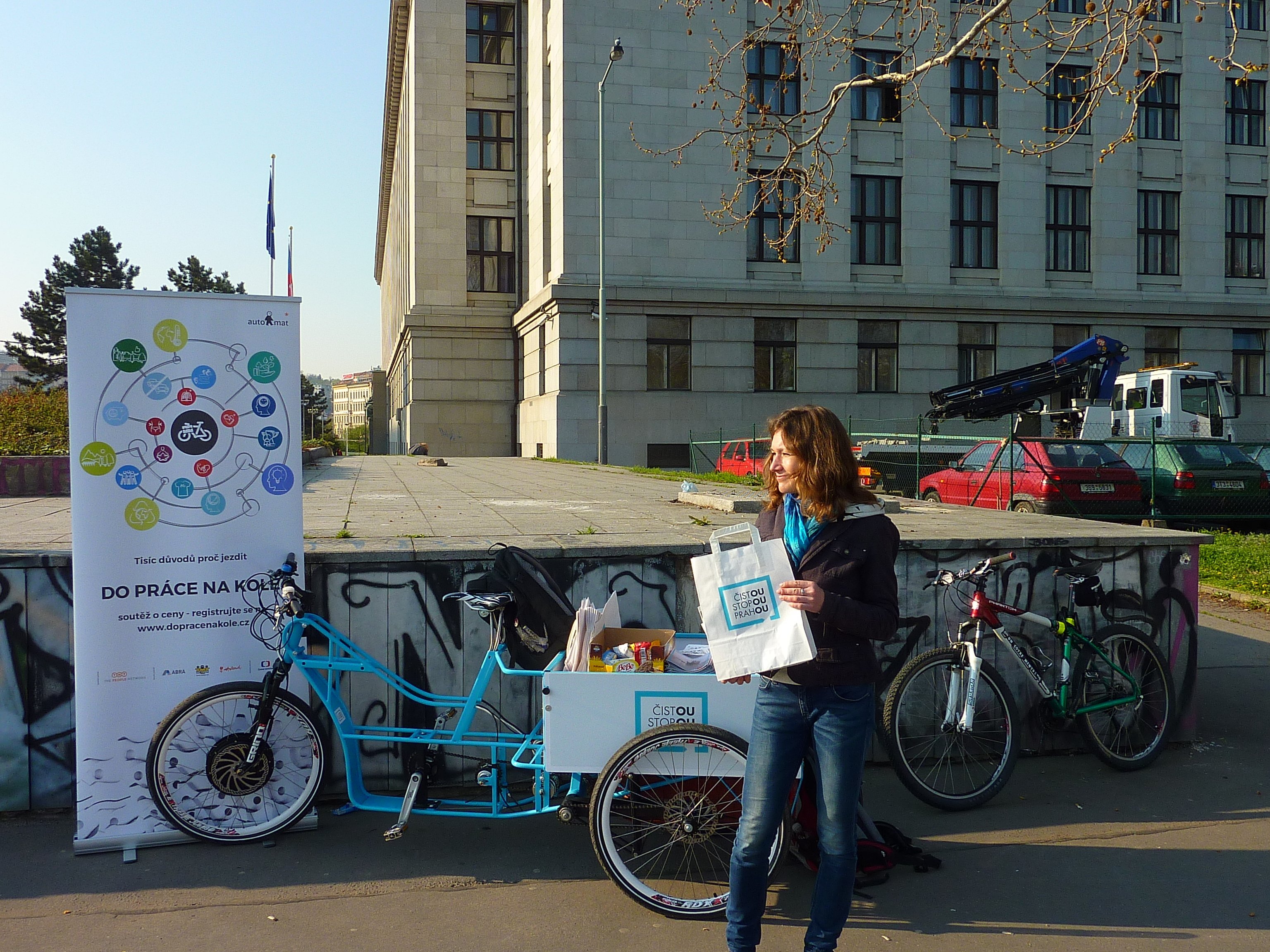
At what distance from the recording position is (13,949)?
3.61 meters

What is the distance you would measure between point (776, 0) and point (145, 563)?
29508mm

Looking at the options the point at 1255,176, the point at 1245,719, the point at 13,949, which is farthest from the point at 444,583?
the point at 1255,176

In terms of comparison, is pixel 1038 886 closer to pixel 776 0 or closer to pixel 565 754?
pixel 565 754

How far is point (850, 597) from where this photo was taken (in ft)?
10.8

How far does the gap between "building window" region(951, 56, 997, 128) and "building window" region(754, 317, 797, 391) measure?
30.9ft

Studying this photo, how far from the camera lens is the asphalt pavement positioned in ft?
12.3

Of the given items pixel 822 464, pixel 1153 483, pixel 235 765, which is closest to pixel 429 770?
pixel 235 765

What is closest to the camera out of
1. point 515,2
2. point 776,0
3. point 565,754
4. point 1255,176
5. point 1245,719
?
point 565,754

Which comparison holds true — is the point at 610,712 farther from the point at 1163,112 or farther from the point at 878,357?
the point at 1163,112

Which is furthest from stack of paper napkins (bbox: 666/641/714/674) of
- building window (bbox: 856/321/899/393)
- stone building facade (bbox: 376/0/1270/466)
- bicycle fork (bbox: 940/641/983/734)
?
building window (bbox: 856/321/899/393)

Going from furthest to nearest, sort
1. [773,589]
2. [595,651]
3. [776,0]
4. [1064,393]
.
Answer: [776,0] < [1064,393] < [595,651] < [773,589]

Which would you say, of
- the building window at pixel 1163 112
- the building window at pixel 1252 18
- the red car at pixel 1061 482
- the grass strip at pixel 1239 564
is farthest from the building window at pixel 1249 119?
the grass strip at pixel 1239 564

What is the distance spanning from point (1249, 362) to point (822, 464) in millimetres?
41202

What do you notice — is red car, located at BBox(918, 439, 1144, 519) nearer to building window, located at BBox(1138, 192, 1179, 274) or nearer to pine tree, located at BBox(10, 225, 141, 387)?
building window, located at BBox(1138, 192, 1179, 274)
